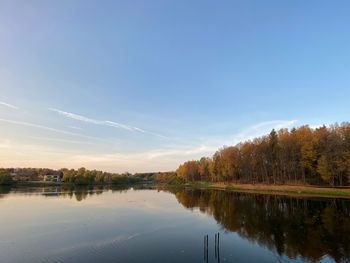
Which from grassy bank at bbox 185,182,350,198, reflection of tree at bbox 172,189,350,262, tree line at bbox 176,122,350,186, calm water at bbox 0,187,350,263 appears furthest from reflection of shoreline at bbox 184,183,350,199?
calm water at bbox 0,187,350,263

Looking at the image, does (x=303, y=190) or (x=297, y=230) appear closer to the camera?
(x=297, y=230)

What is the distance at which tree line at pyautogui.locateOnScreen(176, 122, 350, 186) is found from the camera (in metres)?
57.6

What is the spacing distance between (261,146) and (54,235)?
243 ft

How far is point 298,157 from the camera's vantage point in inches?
2781

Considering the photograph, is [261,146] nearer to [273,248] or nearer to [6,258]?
[273,248]

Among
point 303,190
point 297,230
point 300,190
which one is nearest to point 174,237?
point 297,230

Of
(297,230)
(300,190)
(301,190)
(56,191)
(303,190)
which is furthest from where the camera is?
(56,191)

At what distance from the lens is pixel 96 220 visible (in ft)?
104

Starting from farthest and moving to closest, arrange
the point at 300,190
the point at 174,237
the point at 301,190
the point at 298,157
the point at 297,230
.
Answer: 1. the point at 298,157
2. the point at 300,190
3. the point at 301,190
4. the point at 297,230
5. the point at 174,237

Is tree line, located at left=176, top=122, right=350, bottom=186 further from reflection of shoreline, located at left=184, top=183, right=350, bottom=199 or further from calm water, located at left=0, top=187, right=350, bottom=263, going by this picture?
calm water, located at left=0, top=187, right=350, bottom=263

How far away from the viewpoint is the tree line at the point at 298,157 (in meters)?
57.6

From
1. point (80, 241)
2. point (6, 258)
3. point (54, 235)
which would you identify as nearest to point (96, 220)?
point (54, 235)

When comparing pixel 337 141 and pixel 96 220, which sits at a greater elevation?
pixel 337 141

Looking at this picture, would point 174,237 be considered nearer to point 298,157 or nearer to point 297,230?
point 297,230
